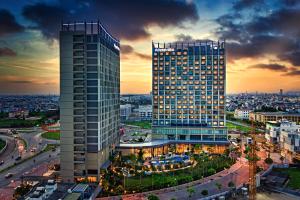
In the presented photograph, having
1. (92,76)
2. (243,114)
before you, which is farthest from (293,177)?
(243,114)

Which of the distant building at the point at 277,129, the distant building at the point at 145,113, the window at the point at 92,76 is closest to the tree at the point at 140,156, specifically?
the window at the point at 92,76

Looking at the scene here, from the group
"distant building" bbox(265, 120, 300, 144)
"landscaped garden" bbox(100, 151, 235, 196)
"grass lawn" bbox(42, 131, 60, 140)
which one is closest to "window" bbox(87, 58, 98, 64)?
"landscaped garden" bbox(100, 151, 235, 196)

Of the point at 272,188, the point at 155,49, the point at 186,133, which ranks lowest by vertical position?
the point at 272,188

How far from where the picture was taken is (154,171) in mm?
60406

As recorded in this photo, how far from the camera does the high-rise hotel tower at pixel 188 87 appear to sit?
8750cm

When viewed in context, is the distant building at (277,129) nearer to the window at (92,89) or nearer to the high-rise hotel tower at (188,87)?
the high-rise hotel tower at (188,87)

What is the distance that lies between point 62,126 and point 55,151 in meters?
34.1

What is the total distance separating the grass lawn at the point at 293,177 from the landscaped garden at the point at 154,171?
1226cm

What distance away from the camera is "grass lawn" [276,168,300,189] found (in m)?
52.4

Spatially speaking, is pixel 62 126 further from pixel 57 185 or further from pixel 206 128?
pixel 206 128

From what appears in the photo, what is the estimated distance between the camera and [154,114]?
296 feet

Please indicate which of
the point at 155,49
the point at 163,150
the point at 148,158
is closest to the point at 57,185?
the point at 148,158

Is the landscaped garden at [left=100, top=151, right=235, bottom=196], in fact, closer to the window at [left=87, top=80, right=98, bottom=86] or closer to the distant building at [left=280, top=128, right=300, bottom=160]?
the distant building at [left=280, top=128, right=300, bottom=160]

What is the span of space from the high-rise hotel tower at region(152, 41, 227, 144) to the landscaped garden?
60.3 ft
